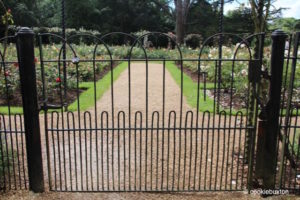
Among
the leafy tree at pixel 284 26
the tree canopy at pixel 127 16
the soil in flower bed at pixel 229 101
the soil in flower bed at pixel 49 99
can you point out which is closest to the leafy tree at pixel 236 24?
the tree canopy at pixel 127 16

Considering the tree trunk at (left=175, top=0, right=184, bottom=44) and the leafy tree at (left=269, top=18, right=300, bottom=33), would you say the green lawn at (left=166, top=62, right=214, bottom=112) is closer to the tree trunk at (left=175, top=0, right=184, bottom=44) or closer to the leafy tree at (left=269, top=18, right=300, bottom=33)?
the leafy tree at (left=269, top=18, right=300, bottom=33)

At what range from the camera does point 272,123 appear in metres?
3.17

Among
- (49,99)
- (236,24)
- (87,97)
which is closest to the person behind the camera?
(49,99)

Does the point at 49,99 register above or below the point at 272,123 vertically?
below

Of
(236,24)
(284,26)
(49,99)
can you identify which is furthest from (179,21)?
(49,99)

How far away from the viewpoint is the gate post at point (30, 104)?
299cm

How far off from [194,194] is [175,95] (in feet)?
19.1

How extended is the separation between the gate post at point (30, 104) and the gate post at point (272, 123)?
234 centimetres

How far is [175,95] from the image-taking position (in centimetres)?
904

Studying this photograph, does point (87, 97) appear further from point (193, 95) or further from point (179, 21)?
point (179, 21)

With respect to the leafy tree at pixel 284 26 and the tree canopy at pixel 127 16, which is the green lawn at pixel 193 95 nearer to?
the leafy tree at pixel 284 26

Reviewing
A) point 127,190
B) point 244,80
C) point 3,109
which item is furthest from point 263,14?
point 3,109

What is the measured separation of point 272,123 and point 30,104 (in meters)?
2.48

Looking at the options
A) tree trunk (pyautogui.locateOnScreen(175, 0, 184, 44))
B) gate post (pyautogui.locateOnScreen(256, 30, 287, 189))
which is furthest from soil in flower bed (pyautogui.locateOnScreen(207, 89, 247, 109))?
tree trunk (pyautogui.locateOnScreen(175, 0, 184, 44))
